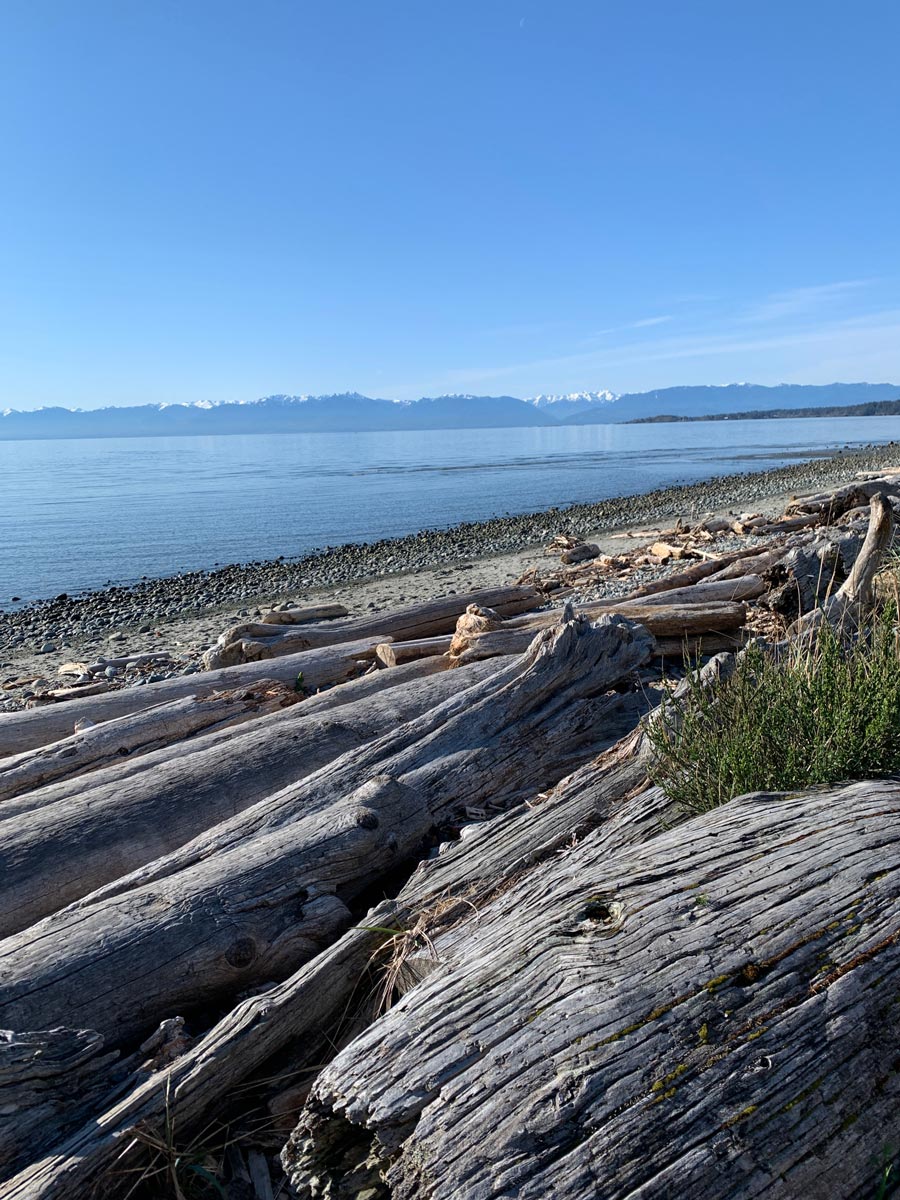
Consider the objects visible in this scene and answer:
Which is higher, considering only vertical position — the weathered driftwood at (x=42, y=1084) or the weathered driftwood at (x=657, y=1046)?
the weathered driftwood at (x=657, y=1046)

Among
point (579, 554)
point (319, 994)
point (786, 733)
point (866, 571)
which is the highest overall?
point (866, 571)

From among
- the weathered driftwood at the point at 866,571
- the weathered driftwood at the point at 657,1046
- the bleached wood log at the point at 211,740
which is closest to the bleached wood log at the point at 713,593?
the weathered driftwood at the point at 866,571

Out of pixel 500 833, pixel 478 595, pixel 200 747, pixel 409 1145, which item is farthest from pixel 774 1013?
pixel 478 595

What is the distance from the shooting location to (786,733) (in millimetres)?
3697

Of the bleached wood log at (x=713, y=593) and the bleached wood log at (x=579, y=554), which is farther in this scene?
the bleached wood log at (x=579, y=554)

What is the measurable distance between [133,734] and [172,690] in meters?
1.16

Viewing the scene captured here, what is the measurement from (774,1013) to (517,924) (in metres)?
0.91

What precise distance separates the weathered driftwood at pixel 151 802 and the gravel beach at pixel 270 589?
627cm

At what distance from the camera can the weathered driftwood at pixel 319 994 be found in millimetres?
2670

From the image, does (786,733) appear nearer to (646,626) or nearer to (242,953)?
(242,953)

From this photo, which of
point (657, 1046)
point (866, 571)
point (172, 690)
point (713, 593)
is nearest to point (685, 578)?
point (713, 593)

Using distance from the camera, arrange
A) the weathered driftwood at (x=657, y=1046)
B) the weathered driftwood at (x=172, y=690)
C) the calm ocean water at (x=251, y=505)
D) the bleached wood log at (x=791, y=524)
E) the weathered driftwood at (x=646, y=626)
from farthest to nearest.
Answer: the calm ocean water at (x=251, y=505) → the bleached wood log at (x=791, y=524) → the weathered driftwood at (x=646, y=626) → the weathered driftwood at (x=172, y=690) → the weathered driftwood at (x=657, y=1046)

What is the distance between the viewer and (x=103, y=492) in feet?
184

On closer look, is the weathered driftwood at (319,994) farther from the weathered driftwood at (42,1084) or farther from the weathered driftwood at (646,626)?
the weathered driftwood at (646,626)
